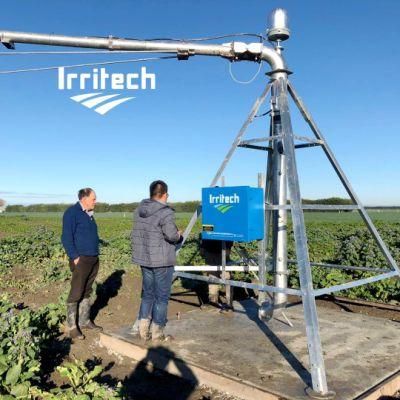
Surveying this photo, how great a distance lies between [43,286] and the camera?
10008 mm

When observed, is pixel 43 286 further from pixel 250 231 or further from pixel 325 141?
pixel 325 141

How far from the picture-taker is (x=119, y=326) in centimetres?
741

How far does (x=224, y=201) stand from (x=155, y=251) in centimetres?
112

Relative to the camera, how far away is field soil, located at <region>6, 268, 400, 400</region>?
4934 millimetres

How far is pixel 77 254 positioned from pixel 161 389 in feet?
8.12

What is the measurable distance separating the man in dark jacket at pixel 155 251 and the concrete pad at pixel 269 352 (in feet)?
1.17

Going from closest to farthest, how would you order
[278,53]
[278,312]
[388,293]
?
Answer: [278,53]
[278,312]
[388,293]

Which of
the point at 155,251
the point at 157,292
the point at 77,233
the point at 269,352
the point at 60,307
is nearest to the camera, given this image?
the point at 269,352

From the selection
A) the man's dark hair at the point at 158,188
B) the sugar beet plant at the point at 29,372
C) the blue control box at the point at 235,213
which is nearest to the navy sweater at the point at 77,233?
the sugar beet plant at the point at 29,372

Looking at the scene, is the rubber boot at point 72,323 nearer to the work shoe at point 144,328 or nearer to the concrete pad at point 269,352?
the concrete pad at point 269,352

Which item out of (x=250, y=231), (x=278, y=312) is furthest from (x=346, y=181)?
(x=278, y=312)

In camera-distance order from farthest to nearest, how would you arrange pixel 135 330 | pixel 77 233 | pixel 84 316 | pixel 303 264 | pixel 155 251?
1. pixel 84 316
2. pixel 77 233
3. pixel 135 330
4. pixel 155 251
5. pixel 303 264

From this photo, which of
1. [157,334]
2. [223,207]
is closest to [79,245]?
[157,334]

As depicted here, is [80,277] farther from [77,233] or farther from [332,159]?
[332,159]
